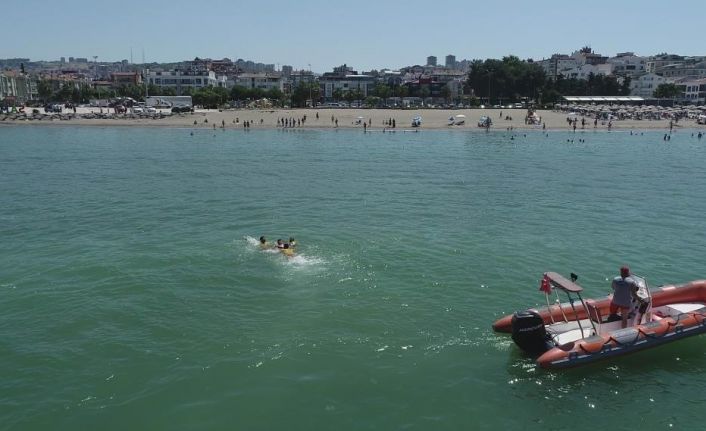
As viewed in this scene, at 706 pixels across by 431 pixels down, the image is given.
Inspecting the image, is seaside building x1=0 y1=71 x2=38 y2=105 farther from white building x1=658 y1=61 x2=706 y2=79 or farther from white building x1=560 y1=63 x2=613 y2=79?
white building x1=658 y1=61 x2=706 y2=79

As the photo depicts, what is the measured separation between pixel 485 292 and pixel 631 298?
510 centimetres

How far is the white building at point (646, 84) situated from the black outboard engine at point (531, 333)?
161 m

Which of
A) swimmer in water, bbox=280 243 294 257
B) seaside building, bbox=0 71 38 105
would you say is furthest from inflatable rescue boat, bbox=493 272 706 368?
seaside building, bbox=0 71 38 105

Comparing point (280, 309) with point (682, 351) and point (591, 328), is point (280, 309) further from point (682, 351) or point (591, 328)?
point (682, 351)

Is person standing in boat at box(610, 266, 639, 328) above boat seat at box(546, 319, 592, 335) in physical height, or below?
above

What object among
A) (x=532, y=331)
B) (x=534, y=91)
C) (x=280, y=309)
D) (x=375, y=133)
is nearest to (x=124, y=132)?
(x=375, y=133)

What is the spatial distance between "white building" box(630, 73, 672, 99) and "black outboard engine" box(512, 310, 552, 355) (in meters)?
161

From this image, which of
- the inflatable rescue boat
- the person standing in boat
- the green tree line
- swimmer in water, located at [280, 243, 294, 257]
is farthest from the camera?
the green tree line

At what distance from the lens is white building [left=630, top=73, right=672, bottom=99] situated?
15725 cm

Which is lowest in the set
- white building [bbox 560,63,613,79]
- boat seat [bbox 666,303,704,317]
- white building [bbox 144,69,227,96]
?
boat seat [bbox 666,303,704,317]

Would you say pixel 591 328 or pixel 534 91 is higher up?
pixel 534 91

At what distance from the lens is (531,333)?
1469 centimetres

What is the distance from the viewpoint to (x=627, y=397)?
536 inches

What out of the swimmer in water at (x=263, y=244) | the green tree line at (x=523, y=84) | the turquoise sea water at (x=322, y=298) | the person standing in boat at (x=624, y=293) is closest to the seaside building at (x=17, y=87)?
the green tree line at (x=523, y=84)
